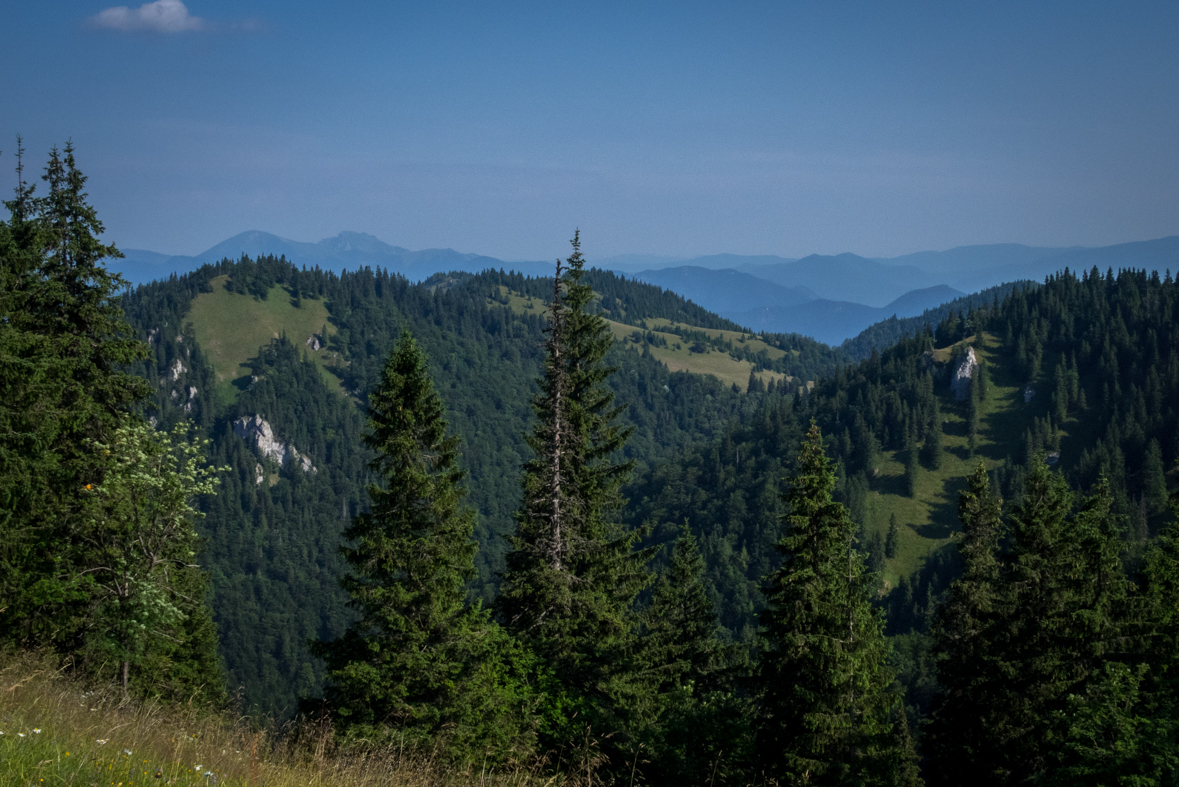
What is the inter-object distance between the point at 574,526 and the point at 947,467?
164 meters

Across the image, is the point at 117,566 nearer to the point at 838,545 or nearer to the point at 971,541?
the point at 838,545

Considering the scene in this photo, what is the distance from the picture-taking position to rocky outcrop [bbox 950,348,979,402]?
17975 centimetres

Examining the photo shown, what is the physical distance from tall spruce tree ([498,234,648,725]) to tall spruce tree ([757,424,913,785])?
4100mm

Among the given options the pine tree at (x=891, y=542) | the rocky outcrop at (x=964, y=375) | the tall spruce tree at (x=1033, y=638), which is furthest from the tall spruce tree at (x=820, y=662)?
the rocky outcrop at (x=964, y=375)

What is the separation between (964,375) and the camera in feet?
594

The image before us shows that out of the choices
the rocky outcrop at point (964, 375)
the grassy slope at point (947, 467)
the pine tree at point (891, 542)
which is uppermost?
the rocky outcrop at point (964, 375)

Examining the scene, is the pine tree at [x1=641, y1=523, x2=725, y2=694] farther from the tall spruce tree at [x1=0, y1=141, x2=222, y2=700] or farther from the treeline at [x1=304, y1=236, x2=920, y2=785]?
the tall spruce tree at [x1=0, y1=141, x2=222, y2=700]

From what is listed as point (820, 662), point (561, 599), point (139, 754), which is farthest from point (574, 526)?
point (139, 754)

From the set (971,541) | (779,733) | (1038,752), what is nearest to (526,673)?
(779,733)

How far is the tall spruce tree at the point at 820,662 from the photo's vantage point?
16.8m

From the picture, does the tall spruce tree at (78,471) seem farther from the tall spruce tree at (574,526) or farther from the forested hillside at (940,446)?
the forested hillside at (940,446)

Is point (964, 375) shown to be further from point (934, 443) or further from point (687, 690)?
point (687, 690)

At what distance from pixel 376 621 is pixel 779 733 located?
10265 millimetres

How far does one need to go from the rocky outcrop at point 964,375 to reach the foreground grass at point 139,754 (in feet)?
640
